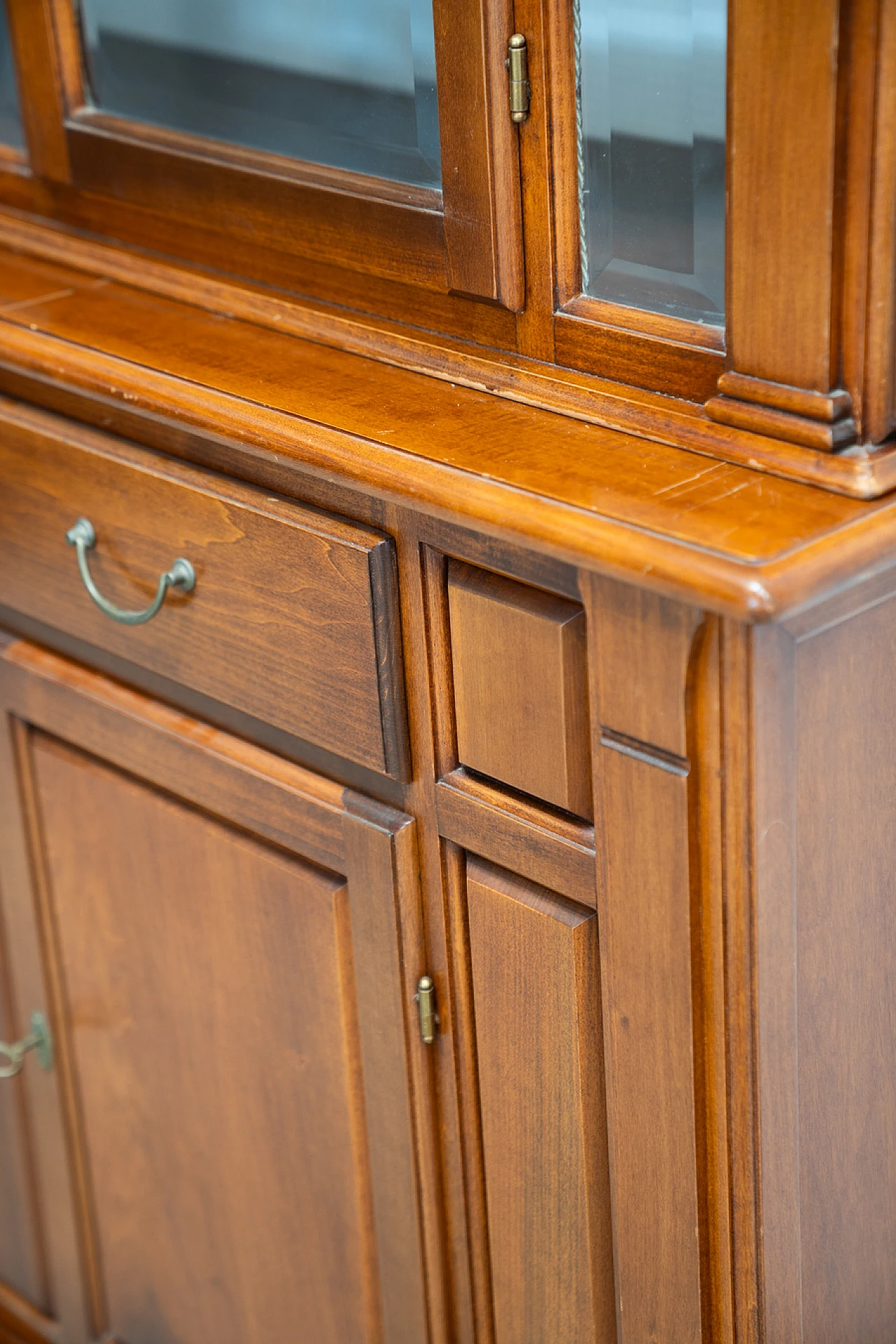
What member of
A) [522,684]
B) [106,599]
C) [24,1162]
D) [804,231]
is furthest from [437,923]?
[24,1162]

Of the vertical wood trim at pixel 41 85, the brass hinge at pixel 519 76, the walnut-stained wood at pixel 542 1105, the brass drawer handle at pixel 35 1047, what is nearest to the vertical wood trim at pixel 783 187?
the brass hinge at pixel 519 76

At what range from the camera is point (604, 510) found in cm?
58

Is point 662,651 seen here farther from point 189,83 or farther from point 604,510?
point 189,83

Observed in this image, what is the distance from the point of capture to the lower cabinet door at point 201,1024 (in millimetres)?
801

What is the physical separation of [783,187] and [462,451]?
0.16 meters

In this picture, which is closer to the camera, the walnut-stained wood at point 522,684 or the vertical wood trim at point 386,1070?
the walnut-stained wood at point 522,684

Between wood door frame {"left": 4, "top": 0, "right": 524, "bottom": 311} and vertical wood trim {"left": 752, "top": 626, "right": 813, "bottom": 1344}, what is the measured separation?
0.23 metres

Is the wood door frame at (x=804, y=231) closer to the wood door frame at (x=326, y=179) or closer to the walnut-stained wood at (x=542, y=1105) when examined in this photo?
the wood door frame at (x=326, y=179)

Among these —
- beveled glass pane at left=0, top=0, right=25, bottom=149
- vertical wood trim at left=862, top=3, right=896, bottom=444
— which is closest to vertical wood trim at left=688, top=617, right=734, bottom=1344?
vertical wood trim at left=862, top=3, right=896, bottom=444

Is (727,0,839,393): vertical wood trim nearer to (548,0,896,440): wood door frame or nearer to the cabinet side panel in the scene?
(548,0,896,440): wood door frame

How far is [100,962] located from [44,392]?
13.5 inches

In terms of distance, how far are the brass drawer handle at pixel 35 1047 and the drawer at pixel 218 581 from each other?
0.29 m

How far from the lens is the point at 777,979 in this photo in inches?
24.2

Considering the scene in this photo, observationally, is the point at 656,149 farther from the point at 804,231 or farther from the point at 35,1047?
the point at 35,1047
